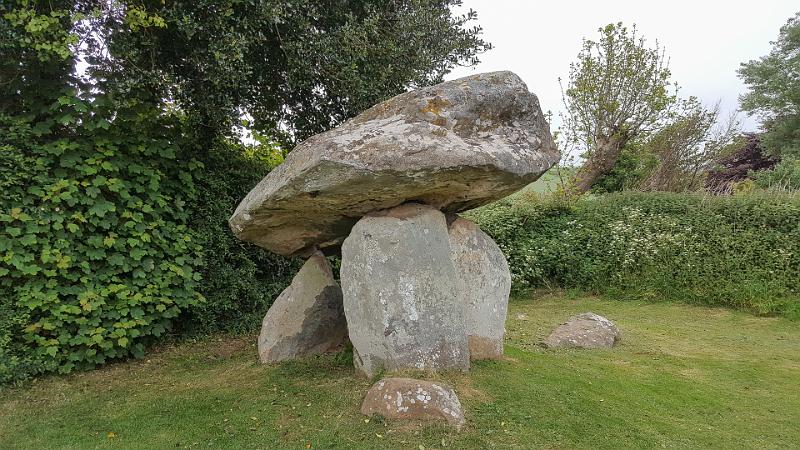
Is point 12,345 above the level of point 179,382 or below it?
above

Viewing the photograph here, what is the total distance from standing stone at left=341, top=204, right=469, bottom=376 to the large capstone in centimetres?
36

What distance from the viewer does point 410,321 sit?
509cm

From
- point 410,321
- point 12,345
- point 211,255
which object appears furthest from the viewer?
point 211,255

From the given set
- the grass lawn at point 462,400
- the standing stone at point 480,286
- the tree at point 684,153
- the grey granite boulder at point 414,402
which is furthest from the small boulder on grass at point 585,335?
the tree at point 684,153

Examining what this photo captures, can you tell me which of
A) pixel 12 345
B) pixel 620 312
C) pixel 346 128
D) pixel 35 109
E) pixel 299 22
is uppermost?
pixel 299 22

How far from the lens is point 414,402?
4379 mm

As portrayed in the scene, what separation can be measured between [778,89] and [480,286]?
93.9 ft

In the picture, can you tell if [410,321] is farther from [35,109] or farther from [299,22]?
[35,109]

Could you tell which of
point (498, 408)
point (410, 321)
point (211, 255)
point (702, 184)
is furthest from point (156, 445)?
point (702, 184)

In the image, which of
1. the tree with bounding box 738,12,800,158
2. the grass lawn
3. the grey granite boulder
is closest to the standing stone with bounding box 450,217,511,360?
the grass lawn

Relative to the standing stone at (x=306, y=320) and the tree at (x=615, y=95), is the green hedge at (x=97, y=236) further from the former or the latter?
the tree at (x=615, y=95)

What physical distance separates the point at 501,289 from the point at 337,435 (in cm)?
272

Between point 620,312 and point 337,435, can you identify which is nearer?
point 337,435

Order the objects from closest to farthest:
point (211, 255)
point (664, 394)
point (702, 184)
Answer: point (664, 394)
point (211, 255)
point (702, 184)
